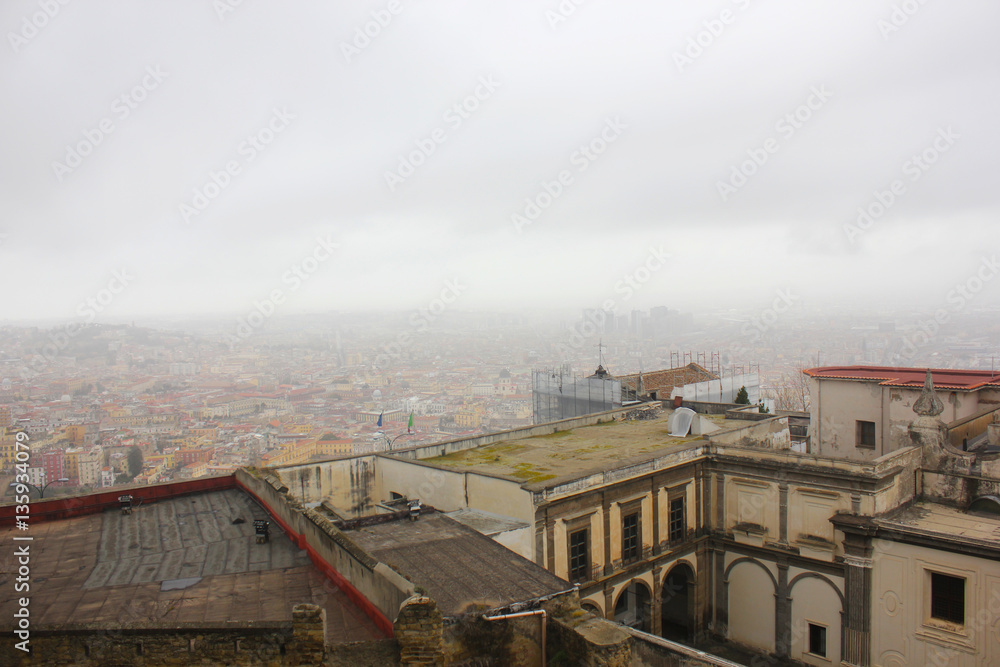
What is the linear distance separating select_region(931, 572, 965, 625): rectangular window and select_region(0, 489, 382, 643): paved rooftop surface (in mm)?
16823

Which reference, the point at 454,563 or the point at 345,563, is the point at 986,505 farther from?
the point at 345,563

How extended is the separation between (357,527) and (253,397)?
5775cm

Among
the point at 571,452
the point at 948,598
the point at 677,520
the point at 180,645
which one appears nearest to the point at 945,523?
the point at 948,598

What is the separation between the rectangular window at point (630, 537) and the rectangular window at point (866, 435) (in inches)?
433

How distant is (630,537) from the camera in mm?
19766

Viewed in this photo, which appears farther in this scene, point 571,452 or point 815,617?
point 571,452

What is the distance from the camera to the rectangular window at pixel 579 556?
58.4 feet

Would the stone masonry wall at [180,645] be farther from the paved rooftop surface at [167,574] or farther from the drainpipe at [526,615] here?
the drainpipe at [526,615]

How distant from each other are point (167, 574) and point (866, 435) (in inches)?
959

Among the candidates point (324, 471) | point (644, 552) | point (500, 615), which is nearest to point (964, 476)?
point (644, 552)

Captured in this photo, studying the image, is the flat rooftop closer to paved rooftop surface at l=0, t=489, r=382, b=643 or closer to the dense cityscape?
the dense cityscape

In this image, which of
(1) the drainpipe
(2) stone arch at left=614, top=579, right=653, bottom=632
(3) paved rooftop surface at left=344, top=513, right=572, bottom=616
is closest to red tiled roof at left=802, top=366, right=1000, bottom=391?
(2) stone arch at left=614, top=579, right=653, bottom=632

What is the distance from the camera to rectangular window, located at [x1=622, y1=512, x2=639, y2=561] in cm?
1956

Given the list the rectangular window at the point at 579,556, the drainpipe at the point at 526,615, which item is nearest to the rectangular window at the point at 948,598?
the rectangular window at the point at 579,556
